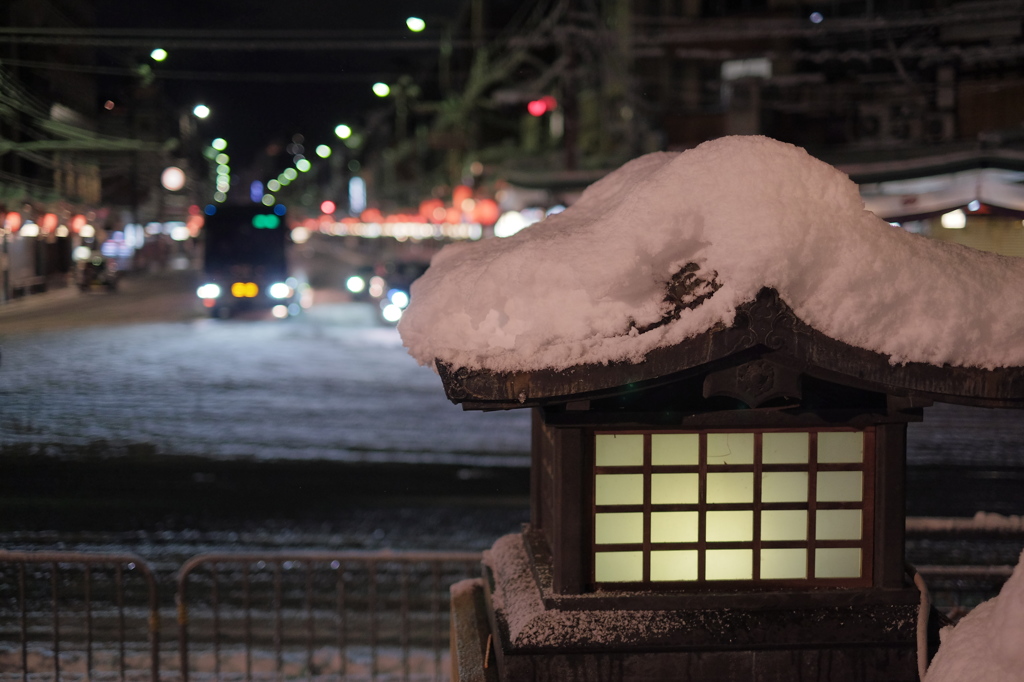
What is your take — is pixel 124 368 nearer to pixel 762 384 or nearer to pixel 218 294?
pixel 218 294

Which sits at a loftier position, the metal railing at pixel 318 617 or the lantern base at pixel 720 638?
the lantern base at pixel 720 638

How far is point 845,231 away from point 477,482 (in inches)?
339

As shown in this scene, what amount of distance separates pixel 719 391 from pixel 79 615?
19.1 ft

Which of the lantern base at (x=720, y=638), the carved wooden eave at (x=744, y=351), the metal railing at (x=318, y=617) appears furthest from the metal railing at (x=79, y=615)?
the carved wooden eave at (x=744, y=351)

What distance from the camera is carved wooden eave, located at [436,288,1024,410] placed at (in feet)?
11.3

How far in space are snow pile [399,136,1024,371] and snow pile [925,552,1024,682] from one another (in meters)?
0.94

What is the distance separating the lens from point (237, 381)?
63.0 feet

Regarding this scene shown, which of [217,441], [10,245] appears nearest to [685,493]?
[217,441]

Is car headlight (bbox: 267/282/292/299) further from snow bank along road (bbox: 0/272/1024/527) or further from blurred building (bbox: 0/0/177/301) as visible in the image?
blurred building (bbox: 0/0/177/301)

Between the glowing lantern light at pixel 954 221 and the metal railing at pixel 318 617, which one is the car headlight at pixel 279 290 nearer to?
the glowing lantern light at pixel 954 221

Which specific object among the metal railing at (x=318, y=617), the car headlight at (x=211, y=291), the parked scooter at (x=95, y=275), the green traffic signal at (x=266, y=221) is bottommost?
the metal railing at (x=318, y=617)

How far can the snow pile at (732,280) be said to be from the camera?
3473mm

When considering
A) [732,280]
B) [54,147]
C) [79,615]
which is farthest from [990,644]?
[54,147]

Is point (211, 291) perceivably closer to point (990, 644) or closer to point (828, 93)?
point (828, 93)
